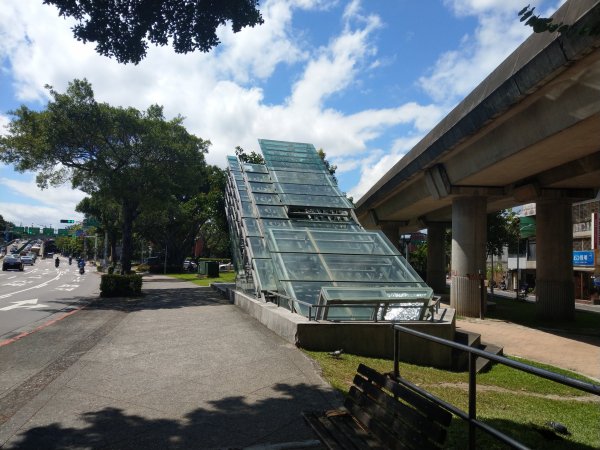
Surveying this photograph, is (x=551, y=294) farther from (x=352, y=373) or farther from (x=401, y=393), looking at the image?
(x=401, y=393)

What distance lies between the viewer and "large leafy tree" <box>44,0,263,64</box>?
654cm

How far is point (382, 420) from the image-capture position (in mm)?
4004

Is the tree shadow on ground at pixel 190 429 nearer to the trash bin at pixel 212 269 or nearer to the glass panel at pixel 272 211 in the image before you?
the glass panel at pixel 272 211

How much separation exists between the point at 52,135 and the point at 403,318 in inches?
748

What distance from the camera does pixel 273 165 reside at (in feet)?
88.0

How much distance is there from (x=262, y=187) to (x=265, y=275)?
357 inches

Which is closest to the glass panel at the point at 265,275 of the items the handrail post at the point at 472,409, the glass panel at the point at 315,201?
the glass panel at the point at 315,201

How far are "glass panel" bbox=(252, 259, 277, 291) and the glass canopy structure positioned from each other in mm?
33

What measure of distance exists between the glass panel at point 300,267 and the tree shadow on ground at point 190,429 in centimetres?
743

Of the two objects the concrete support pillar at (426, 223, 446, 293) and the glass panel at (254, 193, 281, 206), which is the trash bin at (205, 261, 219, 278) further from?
the glass panel at (254, 193, 281, 206)

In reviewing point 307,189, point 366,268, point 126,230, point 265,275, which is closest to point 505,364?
point 366,268

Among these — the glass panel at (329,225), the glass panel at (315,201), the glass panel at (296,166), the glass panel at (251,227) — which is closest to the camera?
the glass panel at (251,227)

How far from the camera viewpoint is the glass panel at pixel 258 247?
17.5 meters

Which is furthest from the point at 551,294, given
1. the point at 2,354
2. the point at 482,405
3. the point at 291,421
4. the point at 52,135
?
the point at 52,135
